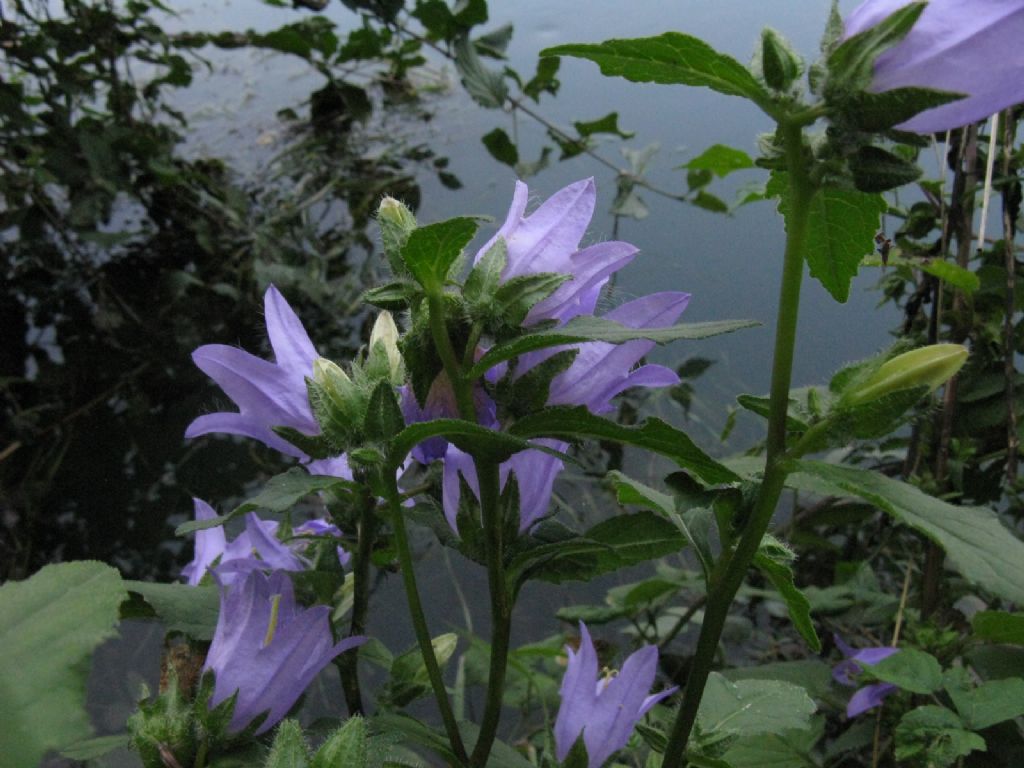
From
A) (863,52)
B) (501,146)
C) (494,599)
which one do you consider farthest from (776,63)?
(501,146)

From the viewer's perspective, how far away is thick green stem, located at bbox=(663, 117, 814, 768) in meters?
0.37

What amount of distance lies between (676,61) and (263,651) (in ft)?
1.13

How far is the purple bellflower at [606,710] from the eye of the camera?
54 cm

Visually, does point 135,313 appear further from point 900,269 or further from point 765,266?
point 900,269

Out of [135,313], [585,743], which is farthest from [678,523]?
[135,313]

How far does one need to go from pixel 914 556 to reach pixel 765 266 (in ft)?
2.26

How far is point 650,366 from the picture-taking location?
1.55 feet

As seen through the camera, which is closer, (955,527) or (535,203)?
(955,527)

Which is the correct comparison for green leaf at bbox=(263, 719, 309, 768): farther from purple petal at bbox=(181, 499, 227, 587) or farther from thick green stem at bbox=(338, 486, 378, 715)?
purple petal at bbox=(181, 499, 227, 587)

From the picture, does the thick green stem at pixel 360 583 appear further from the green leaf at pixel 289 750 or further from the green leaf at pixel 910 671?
the green leaf at pixel 910 671

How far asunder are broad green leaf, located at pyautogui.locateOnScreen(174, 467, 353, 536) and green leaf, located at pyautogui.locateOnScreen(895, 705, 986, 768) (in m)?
0.50

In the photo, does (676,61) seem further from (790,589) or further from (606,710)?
(606,710)

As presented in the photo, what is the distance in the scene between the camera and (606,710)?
0.54m

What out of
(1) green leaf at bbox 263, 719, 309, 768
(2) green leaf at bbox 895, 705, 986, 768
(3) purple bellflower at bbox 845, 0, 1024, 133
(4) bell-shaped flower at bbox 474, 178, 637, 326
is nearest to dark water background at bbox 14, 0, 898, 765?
(4) bell-shaped flower at bbox 474, 178, 637, 326
